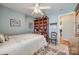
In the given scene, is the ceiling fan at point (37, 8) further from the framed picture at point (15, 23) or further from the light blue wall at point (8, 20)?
the framed picture at point (15, 23)

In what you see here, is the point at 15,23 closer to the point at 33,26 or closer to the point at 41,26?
the point at 33,26

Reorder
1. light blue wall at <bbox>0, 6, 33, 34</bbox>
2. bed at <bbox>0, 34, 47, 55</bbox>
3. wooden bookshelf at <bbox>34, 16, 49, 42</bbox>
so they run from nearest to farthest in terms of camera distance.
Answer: bed at <bbox>0, 34, 47, 55</bbox>
light blue wall at <bbox>0, 6, 33, 34</bbox>
wooden bookshelf at <bbox>34, 16, 49, 42</bbox>

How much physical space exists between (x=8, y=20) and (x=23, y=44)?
50 cm

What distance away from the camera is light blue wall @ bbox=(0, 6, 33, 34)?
1400mm

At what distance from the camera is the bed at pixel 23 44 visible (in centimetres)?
129

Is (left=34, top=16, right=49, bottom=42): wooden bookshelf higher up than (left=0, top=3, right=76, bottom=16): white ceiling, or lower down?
lower down

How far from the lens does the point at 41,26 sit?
160 centimetres

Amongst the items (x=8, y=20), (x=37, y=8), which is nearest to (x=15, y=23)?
(x=8, y=20)

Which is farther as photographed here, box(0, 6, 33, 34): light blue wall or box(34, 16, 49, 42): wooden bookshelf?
box(34, 16, 49, 42): wooden bookshelf

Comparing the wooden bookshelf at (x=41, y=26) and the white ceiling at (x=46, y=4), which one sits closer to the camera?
the white ceiling at (x=46, y=4)

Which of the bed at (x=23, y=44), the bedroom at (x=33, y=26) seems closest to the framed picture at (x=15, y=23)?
the bedroom at (x=33, y=26)

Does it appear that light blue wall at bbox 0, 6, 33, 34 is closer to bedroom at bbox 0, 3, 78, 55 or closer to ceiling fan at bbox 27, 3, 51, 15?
bedroom at bbox 0, 3, 78, 55

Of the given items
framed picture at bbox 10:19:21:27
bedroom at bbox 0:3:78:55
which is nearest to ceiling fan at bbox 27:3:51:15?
bedroom at bbox 0:3:78:55

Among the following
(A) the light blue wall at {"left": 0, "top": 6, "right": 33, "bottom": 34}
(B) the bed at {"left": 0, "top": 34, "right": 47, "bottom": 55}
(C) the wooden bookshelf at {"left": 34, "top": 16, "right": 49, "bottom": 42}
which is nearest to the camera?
(B) the bed at {"left": 0, "top": 34, "right": 47, "bottom": 55}
